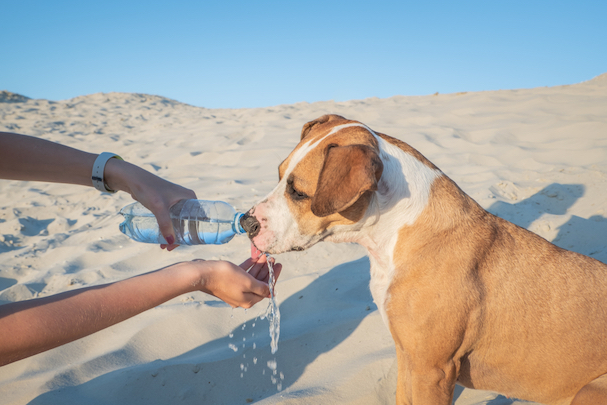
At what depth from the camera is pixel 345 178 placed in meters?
1.80

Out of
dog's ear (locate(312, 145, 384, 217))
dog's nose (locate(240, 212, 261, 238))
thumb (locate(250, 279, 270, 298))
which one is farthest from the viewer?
thumb (locate(250, 279, 270, 298))

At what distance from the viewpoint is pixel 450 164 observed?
6.03 metres

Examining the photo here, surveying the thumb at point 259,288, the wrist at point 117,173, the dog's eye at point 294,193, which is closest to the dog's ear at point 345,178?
the dog's eye at point 294,193

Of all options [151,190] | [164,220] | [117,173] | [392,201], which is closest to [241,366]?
[164,220]

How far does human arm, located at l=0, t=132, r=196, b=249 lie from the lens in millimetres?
2283

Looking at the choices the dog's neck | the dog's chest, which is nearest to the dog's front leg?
the dog's chest

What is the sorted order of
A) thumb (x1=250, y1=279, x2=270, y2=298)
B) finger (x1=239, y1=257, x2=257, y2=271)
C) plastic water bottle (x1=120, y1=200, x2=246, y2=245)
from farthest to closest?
plastic water bottle (x1=120, y1=200, x2=246, y2=245), finger (x1=239, y1=257, x2=257, y2=271), thumb (x1=250, y1=279, x2=270, y2=298)

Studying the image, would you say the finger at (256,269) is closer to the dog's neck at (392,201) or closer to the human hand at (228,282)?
the human hand at (228,282)

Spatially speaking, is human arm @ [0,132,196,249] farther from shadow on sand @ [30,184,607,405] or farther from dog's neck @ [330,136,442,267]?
shadow on sand @ [30,184,607,405]

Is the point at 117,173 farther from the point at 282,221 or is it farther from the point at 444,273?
the point at 444,273

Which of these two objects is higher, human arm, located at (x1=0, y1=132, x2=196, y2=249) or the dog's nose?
human arm, located at (x1=0, y1=132, x2=196, y2=249)

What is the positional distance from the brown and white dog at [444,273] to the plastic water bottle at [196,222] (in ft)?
2.96

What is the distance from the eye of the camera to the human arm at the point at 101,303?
5.06ft

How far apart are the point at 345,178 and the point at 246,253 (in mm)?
2672
